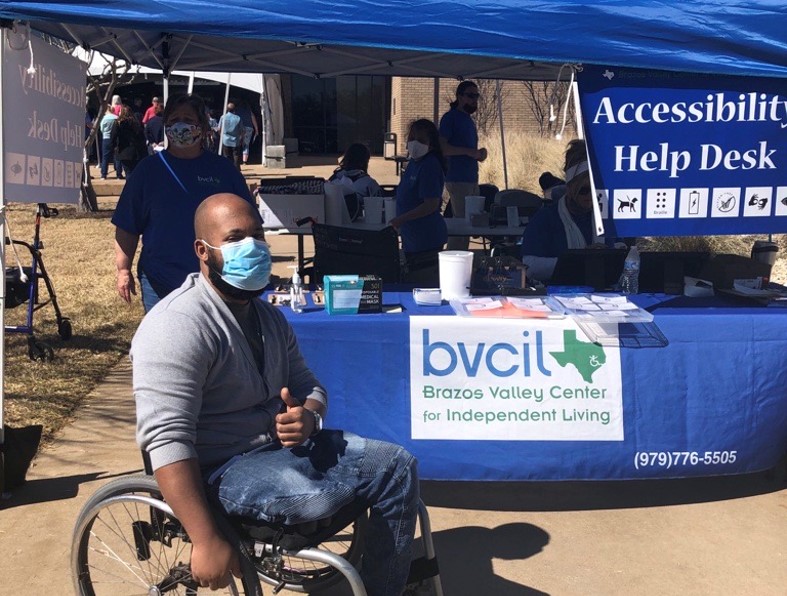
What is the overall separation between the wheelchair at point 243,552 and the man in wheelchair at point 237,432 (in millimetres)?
80

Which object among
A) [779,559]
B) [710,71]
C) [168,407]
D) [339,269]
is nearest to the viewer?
[168,407]

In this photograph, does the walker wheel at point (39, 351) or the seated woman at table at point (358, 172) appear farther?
the seated woman at table at point (358, 172)

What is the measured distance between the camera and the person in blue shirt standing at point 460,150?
840 cm

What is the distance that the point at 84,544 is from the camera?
2.67 metres

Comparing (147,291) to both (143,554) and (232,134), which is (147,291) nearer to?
(143,554)

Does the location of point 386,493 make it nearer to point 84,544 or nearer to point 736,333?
point 84,544

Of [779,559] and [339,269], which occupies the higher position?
[339,269]

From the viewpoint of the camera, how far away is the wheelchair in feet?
7.75

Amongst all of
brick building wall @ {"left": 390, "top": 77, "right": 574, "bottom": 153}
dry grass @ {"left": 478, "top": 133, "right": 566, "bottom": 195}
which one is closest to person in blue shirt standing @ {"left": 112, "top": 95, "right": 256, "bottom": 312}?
dry grass @ {"left": 478, "top": 133, "right": 566, "bottom": 195}

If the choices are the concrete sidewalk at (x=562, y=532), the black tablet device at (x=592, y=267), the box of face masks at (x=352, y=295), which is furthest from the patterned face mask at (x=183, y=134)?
the black tablet device at (x=592, y=267)

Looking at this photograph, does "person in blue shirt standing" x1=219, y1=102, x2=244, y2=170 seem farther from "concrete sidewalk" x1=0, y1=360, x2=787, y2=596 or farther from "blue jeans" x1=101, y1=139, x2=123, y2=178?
"concrete sidewalk" x1=0, y1=360, x2=787, y2=596

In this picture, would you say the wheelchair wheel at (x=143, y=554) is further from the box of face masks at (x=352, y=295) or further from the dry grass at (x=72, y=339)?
the dry grass at (x=72, y=339)

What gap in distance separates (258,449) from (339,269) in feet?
9.25

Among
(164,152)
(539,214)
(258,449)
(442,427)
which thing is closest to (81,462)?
(164,152)
